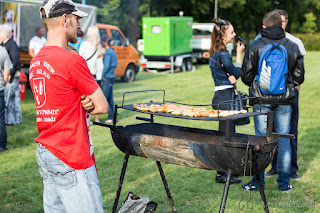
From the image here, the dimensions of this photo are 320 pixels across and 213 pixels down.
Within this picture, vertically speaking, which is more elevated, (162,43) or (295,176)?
(162,43)

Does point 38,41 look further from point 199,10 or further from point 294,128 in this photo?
point 199,10

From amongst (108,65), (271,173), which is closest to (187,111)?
(271,173)

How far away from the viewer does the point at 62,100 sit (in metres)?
2.83

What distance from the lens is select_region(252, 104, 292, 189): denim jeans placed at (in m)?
5.50

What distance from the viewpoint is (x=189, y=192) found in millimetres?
5773

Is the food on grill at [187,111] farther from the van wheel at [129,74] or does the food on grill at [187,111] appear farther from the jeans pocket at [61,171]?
the van wheel at [129,74]

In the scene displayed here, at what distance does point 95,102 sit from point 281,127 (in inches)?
128

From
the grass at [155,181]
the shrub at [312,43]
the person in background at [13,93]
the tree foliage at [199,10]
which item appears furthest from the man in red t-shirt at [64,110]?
the shrub at [312,43]

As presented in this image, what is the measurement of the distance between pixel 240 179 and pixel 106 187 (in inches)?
70.7

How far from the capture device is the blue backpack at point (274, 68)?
527 cm

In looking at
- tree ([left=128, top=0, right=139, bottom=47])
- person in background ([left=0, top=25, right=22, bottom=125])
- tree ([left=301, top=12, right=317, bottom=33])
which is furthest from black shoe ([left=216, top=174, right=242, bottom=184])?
tree ([left=301, top=12, right=317, bottom=33])

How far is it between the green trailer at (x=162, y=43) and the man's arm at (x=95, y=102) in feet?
65.6

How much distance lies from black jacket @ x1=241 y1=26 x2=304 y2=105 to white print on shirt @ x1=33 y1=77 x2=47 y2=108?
315 centimetres

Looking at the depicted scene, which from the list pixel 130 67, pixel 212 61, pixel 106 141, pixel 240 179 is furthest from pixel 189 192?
pixel 130 67
